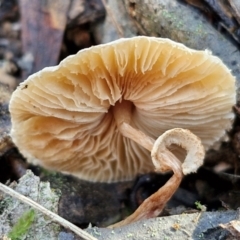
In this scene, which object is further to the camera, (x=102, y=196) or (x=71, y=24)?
(x=71, y=24)

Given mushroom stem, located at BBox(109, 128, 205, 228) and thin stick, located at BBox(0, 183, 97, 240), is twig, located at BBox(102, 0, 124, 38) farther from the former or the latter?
thin stick, located at BBox(0, 183, 97, 240)

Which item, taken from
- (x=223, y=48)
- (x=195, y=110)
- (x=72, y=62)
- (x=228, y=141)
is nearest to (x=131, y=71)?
(x=72, y=62)

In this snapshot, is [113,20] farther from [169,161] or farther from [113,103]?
[169,161]

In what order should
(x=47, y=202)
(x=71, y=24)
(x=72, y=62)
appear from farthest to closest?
1. (x=71, y=24)
2. (x=47, y=202)
3. (x=72, y=62)

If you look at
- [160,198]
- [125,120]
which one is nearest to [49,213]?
[160,198]

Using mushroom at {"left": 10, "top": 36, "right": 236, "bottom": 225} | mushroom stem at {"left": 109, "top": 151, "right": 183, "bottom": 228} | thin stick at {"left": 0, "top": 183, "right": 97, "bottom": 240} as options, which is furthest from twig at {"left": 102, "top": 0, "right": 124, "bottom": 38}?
thin stick at {"left": 0, "top": 183, "right": 97, "bottom": 240}

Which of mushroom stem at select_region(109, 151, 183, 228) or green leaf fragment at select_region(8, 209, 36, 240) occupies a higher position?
mushroom stem at select_region(109, 151, 183, 228)

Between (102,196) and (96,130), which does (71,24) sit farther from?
(102,196)
